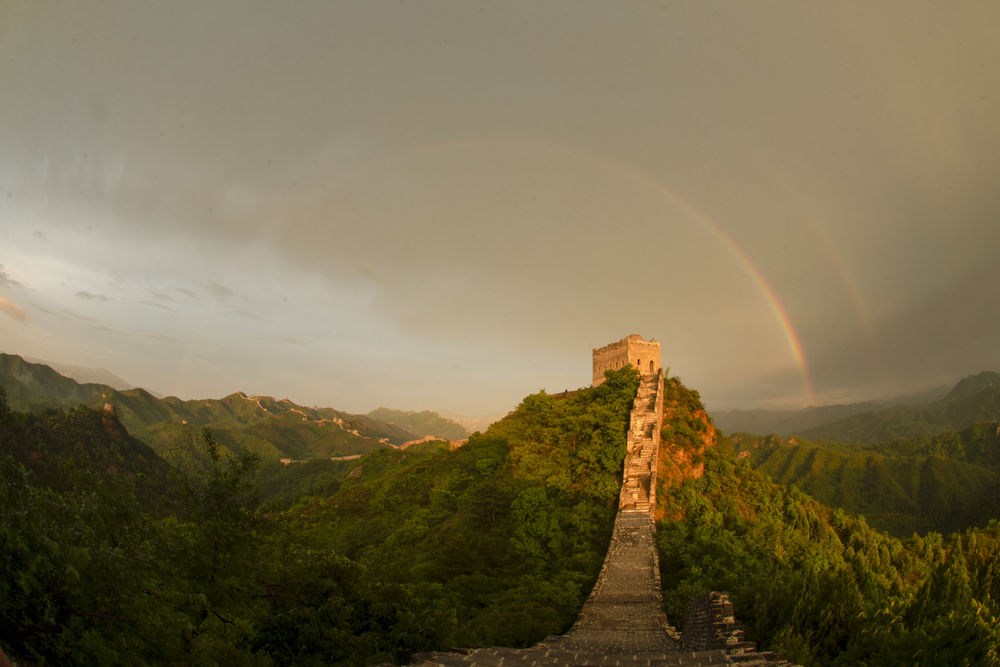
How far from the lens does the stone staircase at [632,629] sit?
36.4ft

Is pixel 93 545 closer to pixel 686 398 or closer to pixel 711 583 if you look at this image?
pixel 711 583

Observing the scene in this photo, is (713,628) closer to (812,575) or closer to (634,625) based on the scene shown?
(812,575)

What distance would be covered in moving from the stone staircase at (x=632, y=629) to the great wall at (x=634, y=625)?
0.8 inches

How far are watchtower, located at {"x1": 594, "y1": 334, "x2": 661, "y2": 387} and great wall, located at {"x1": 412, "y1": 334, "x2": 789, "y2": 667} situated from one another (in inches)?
756

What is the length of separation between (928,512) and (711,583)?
4649 inches

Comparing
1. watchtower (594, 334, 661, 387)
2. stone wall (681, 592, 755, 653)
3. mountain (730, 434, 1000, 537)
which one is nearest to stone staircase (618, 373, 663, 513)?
watchtower (594, 334, 661, 387)

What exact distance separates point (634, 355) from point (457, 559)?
102 ft

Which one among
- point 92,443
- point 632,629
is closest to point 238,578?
point 632,629

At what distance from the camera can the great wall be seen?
36.6 feet

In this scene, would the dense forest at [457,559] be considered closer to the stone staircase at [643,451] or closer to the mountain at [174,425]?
the stone staircase at [643,451]

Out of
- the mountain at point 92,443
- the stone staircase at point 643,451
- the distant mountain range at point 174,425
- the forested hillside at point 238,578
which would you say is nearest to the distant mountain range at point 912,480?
the stone staircase at point 643,451

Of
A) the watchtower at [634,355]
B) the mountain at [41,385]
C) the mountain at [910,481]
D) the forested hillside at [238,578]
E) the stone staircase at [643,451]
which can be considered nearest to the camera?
the forested hillside at [238,578]

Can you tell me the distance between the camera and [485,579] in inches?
827

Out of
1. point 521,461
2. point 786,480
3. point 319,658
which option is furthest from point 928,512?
point 319,658
